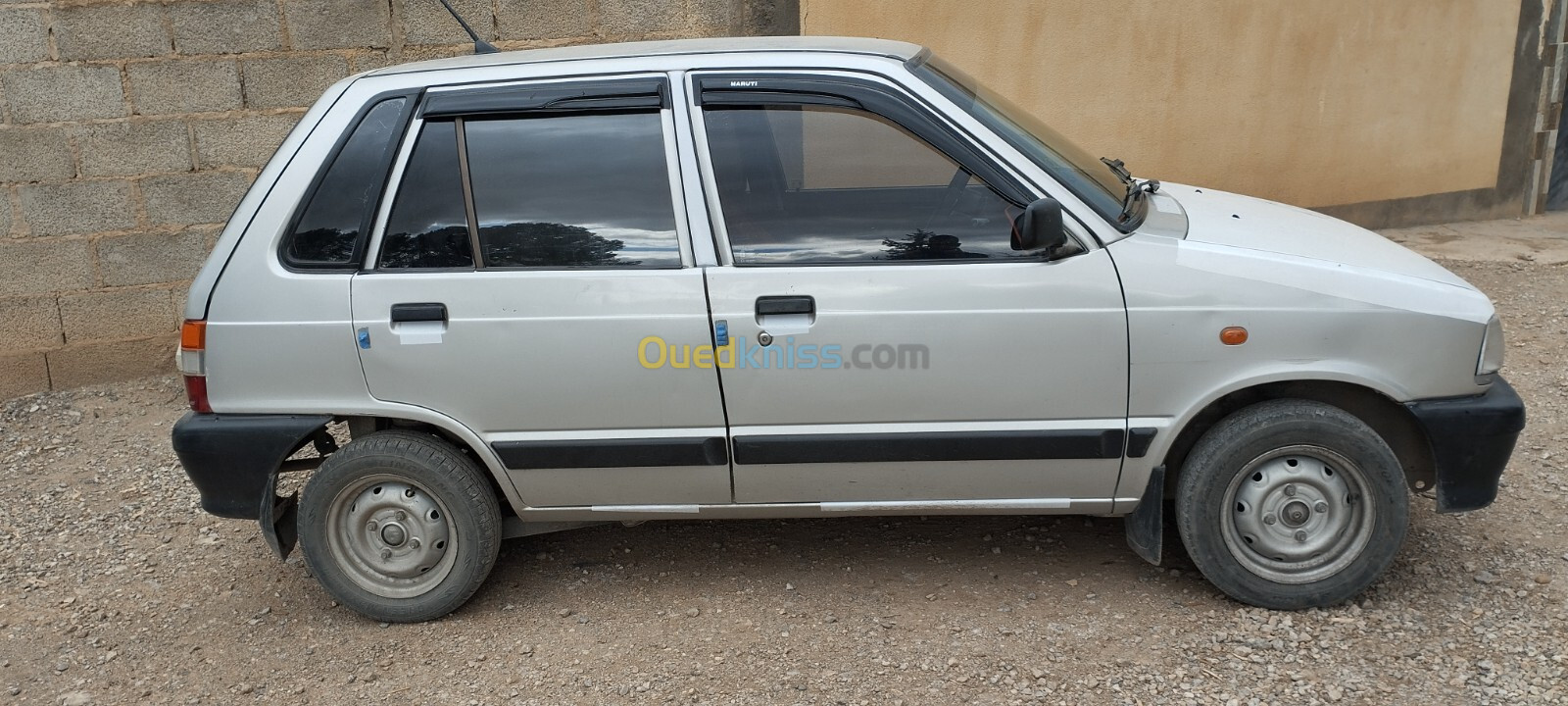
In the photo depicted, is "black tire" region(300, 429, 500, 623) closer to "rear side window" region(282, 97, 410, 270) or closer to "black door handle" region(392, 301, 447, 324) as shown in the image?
"black door handle" region(392, 301, 447, 324)

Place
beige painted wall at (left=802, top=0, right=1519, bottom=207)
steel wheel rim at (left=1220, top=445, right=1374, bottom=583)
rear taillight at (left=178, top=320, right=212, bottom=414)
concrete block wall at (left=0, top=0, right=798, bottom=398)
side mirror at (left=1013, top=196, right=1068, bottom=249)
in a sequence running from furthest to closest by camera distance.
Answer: beige painted wall at (left=802, top=0, right=1519, bottom=207)
concrete block wall at (left=0, top=0, right=798, bottom=398)
rear taillight at (left=178, top=320, right=212, bottom=414)
steel wheel rim at (left=1220, top=445, right=1374, bottom=583)
side mirror at (left=1013, top=196, right=1068, bottom=249)

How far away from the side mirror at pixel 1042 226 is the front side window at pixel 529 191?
3.45ft

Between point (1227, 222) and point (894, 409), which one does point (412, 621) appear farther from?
point (1227, 222)

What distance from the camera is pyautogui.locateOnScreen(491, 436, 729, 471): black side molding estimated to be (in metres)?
3.54

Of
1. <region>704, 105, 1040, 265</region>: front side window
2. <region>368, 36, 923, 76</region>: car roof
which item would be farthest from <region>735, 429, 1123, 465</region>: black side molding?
<region>368, 36, 923, 76</region>: car roof

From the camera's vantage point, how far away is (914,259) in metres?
3.40

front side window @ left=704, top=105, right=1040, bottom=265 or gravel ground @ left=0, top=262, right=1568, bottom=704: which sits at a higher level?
front side window @ left=704, top=105, right=1040, bottom=265

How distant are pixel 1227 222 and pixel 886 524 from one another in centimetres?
162

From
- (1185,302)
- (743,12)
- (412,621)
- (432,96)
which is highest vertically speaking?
(743,12)

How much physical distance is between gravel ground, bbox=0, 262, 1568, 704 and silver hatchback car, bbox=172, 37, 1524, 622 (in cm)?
31

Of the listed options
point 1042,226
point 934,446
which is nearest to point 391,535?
point 934,446

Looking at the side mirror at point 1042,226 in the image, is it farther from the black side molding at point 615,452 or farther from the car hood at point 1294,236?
the black side molding at point 615,452

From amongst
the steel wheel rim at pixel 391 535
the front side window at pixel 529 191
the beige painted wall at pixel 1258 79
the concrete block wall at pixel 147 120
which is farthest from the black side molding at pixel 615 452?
the beige painted wall at pixel 1258 79

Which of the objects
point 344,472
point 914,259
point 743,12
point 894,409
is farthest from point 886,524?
point 743,12
